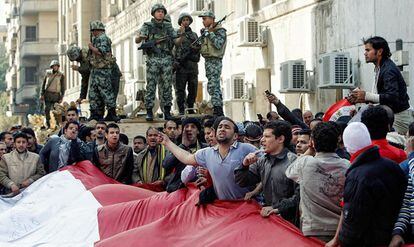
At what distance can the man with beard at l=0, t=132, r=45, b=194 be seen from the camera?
18.4 metres

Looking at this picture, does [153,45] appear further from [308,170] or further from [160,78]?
[308,170]

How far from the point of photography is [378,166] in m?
8.67

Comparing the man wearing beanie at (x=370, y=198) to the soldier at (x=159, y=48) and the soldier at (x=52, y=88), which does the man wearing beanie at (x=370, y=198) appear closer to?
the soldier at (x=159, y=48)

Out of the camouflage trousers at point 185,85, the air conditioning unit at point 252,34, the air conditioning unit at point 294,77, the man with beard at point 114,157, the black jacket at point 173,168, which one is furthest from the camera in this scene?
the air conditioning unit at point 252,34

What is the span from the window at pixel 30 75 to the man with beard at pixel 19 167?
63914 mm

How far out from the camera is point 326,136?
9578 millimetres

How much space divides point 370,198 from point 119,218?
20.6 ft

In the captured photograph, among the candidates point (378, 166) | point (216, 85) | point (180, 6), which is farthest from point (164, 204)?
point (180, 6)

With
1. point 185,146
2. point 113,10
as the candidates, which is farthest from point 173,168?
point 113,10

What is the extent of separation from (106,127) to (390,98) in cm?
718

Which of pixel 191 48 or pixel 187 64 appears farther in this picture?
pixel 187 64

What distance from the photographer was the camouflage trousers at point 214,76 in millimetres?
21234

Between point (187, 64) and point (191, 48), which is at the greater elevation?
point (191, 48)

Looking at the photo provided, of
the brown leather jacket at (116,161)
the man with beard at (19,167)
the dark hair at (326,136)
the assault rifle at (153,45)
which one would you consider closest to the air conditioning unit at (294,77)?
the assault rifle at (153,45)
